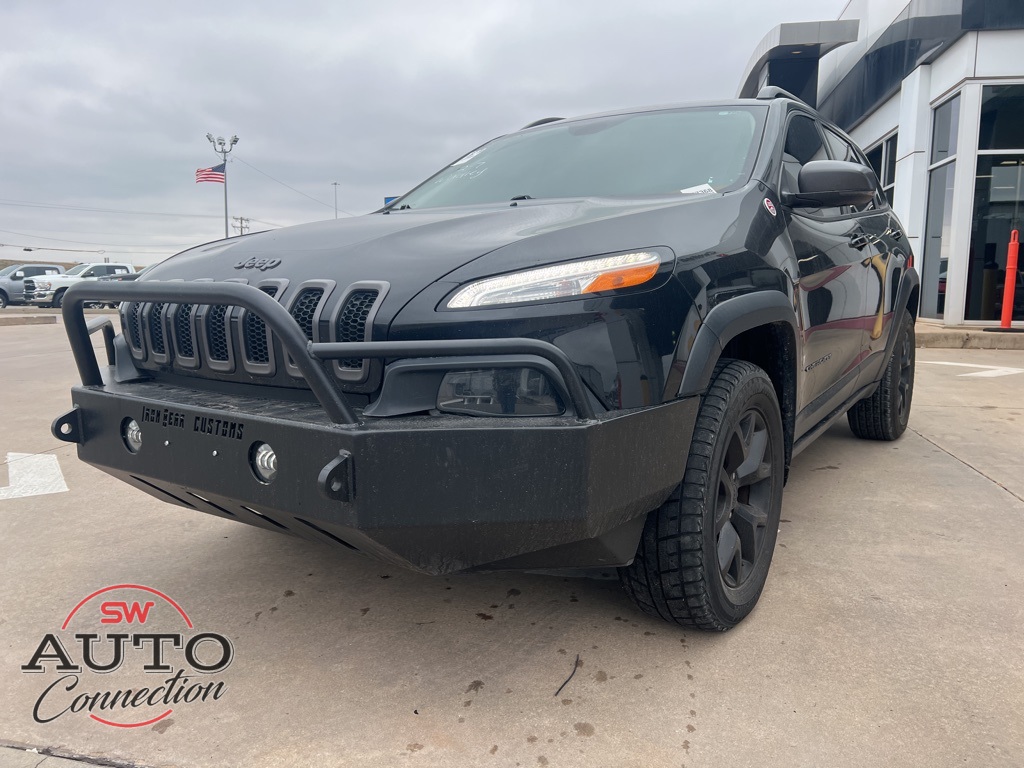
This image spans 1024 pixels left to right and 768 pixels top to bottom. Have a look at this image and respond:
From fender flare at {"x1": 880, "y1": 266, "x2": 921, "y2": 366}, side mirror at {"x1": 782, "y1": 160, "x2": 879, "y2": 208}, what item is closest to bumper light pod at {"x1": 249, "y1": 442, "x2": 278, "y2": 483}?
side mirror at {"x1": 782, "y1": 160, "x2": 879, "y2": 208}

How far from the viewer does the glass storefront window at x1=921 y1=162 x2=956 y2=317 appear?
455 inches

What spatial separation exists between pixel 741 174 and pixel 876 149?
14447 mm

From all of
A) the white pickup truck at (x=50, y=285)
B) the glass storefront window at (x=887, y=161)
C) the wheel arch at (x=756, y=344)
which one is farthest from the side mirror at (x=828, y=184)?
the white pickup truck at (x=50, y=285)

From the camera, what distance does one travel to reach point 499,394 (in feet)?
5.43

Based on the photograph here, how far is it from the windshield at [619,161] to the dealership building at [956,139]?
10.2m

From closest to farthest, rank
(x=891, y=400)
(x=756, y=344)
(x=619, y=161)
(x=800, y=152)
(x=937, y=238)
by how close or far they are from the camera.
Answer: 1. (x=756, y=344)
2. (x=619, y=161)
3. (x=800, y=152)
4. (x=891, y=400)
5. (x=937, y=238)

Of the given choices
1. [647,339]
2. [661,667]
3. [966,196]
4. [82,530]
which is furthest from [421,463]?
[966,196]

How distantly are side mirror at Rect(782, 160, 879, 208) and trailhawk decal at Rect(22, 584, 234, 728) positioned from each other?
225cm

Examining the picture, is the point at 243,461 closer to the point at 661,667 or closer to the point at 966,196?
the point at 661,667

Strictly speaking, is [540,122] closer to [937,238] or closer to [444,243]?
[444,243]

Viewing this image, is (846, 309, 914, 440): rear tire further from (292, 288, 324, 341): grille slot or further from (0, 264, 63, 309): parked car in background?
(0, 264, 63, 309): parked car in background

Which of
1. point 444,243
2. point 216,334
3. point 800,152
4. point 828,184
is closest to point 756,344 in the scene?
point 828,184

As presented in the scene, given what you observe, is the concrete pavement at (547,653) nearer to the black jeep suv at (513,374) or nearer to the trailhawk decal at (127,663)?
the trailhawk decal at (127,663)

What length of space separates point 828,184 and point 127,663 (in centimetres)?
254
